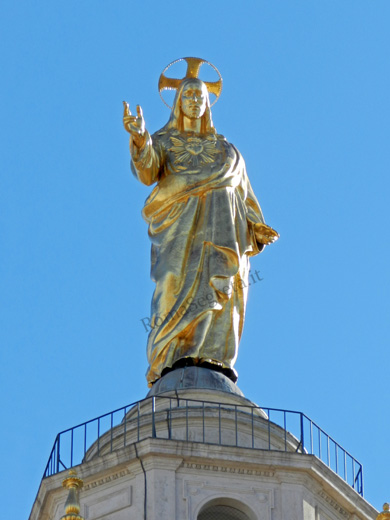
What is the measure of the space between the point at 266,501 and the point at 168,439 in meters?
1.73

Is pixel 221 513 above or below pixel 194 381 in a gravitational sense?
below

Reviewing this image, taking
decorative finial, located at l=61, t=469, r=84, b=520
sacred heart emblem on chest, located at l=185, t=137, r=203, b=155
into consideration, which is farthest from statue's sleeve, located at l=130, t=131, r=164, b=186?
decorative finial, located at l=61, t=469, r=84, b=520

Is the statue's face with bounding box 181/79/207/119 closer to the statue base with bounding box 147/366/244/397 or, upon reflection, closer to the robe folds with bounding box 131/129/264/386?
the robe folds with bounding box 131/129/264/386

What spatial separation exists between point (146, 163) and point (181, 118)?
201cm

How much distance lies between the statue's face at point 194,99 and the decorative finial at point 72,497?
9304 millimetres

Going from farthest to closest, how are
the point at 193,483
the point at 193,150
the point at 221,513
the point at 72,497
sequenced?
the point at 193,150, the point at 221,513, the point at 193,483, the point at 72,497

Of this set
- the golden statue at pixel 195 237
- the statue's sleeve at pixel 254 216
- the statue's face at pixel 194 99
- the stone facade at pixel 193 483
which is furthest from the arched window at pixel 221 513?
the statue's face at pixel 194 99

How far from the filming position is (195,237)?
4016cm

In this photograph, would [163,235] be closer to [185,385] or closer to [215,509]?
[185,385]

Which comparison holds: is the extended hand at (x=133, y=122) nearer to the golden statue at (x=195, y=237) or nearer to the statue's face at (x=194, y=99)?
the golden statue at (x=195, y=237)

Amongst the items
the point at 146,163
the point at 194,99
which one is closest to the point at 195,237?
the point at 146,163

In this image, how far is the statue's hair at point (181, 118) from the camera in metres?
42.0

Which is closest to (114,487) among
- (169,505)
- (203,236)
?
(169,505)

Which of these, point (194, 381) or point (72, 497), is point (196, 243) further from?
point (72, 497)
